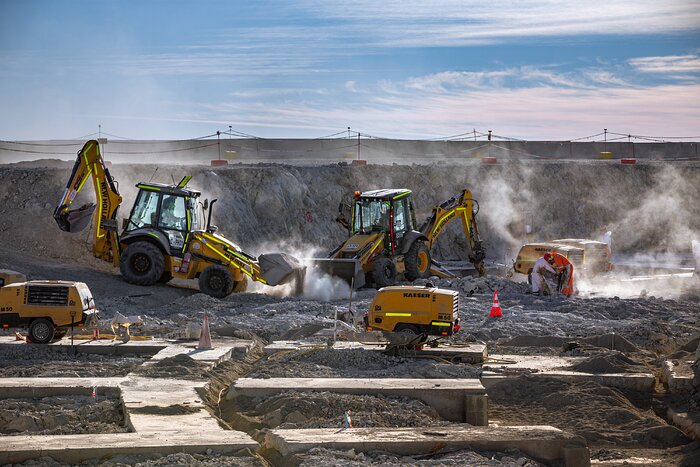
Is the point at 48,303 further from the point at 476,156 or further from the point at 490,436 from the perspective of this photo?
the point at 476,156

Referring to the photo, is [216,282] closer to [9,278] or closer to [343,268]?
[343,268]

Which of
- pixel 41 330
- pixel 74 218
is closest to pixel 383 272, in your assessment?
pixel 74 218

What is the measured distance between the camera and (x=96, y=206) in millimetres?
24891

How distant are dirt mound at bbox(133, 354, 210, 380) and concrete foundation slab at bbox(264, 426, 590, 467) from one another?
11.0ft

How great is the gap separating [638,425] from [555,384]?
5.73ft

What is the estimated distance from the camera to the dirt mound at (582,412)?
14320 millimetres

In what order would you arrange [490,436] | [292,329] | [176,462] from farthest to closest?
[292,329] → [490,436] → [176,462]

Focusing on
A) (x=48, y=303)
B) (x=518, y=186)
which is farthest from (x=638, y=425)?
(x=518, y=186)

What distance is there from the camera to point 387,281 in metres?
26.0

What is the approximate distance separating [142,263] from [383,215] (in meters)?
6.16

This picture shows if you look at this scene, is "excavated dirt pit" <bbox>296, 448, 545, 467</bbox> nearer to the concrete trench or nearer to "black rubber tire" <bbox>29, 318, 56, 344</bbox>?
the concrete trench

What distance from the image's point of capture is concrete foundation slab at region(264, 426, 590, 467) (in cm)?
1177

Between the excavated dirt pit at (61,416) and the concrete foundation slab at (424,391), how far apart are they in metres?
1.86

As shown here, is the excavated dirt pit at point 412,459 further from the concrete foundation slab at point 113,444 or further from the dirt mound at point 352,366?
the dirt mound at point 352,366
